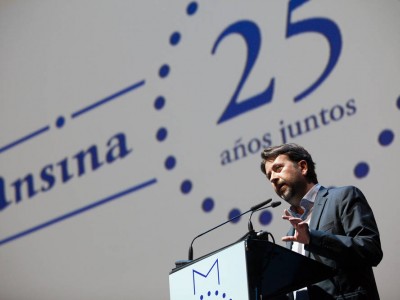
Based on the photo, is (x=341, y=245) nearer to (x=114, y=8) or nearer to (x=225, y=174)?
(x=225, y=174)

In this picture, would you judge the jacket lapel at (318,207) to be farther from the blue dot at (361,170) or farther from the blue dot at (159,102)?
the blue dot at (159,102)

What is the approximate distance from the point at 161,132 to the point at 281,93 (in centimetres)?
78

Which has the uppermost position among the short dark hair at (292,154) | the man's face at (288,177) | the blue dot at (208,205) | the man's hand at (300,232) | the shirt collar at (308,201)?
the blue dot at (208,205)

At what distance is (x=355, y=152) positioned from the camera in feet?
10.1

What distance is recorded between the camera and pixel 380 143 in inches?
119

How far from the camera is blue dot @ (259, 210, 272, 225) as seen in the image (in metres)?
3.24

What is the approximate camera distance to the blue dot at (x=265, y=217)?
3.24 m

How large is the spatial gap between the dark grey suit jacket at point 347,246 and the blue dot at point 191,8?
2.02m

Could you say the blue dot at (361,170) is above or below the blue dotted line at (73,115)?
below

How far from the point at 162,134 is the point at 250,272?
2.07 m

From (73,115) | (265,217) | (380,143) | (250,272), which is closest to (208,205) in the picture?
(265,217)

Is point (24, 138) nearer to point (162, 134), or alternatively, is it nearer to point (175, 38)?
point (162, 134)

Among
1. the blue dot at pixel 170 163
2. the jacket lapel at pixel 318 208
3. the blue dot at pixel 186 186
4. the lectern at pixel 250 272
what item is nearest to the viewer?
the lectern at pixel 250 272

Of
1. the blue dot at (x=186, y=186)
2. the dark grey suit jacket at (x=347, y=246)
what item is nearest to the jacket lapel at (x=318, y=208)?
the dark grey suit jacket at (x=347, y=246)
